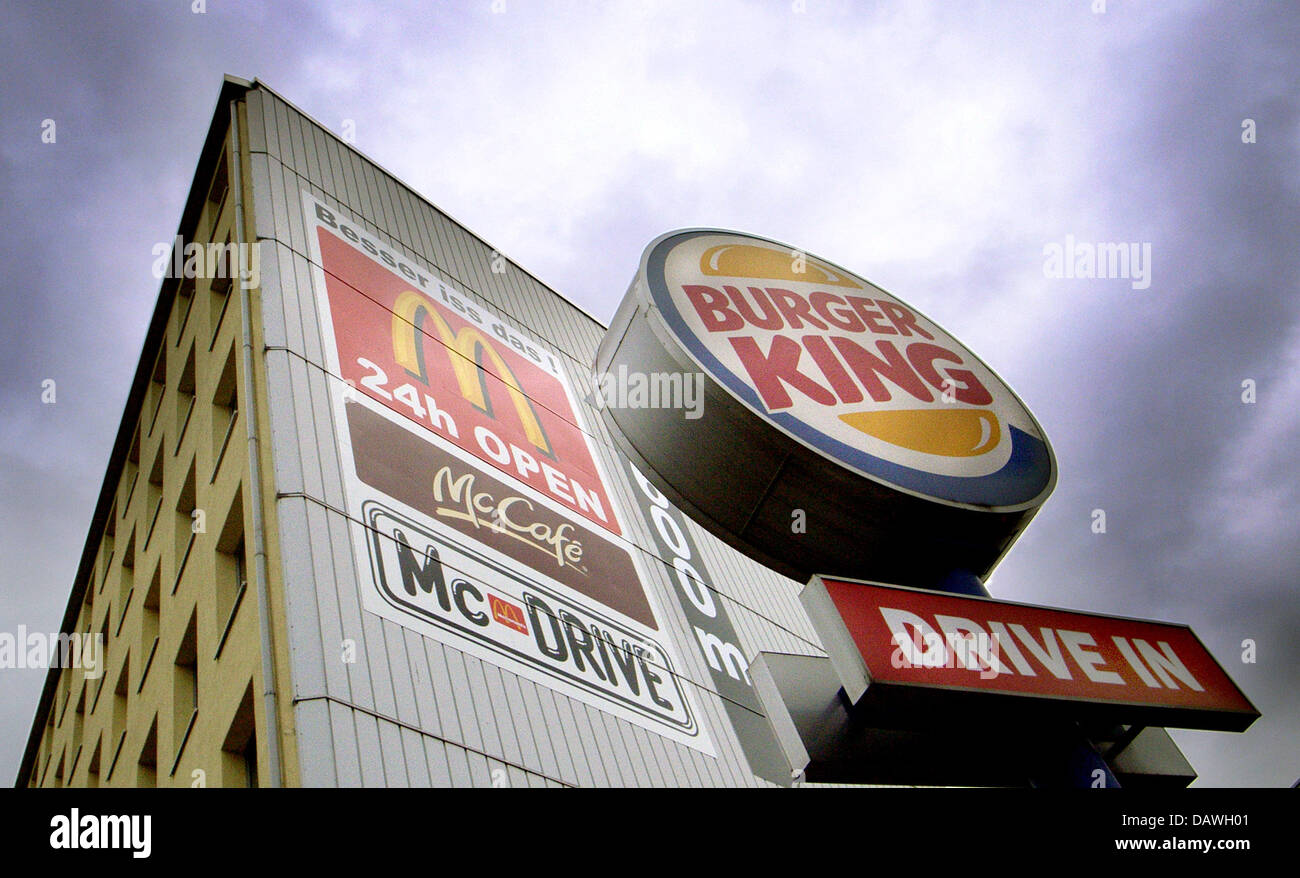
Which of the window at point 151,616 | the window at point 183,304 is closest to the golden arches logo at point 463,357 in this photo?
the window at point 151,616

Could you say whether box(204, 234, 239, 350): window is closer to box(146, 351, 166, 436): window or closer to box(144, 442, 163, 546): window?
box(144, 442, 163, 546): window

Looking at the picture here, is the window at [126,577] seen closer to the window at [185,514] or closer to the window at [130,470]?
the window at [130,470]

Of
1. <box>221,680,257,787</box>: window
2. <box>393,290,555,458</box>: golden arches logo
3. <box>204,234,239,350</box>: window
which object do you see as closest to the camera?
<box>221,680,257,787</box>: window

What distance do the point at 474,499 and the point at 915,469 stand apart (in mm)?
6840

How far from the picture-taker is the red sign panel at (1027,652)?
5289 mm

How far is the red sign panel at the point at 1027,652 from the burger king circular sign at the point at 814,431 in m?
0.95

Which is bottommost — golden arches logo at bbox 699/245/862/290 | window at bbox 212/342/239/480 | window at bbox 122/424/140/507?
golden arches logo at bbox 699/245/862/290

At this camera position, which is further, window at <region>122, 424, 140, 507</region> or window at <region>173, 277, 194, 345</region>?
window at <region>122, 424, 140, 507</region>

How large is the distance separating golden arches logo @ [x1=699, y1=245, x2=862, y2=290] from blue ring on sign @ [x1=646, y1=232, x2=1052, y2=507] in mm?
1067

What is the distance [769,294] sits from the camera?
8.52 metres

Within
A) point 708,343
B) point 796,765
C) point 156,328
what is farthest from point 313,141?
point 796,765

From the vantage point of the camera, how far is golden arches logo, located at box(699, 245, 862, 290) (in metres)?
8.73

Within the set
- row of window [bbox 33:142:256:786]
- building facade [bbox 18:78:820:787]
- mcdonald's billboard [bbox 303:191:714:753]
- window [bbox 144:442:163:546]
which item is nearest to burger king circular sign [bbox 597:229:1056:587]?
building facade [bbox 18:78:820:787]
